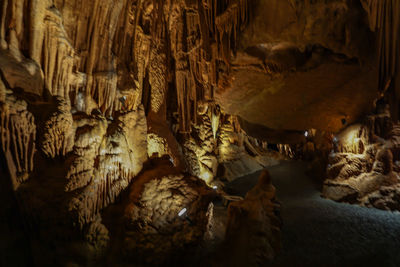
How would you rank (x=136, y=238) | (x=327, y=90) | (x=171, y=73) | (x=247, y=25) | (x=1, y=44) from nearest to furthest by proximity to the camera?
(x=1, y=44) < (x=136, y=238) < (x=247, y=25) < (x=327, y=90) < (x=171, y=73)

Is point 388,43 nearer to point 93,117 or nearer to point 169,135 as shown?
point 169,135

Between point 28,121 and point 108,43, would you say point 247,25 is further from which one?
point 28,121

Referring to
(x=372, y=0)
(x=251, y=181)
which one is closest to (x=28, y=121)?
(x=372, y=0)

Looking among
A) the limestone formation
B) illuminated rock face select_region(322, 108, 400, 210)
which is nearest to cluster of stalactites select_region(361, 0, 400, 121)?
illuminated rock face select_region(322, 108, 400, 210)

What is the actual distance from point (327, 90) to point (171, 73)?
636 centimetres

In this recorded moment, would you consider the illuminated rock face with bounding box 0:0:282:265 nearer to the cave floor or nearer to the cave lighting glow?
the cave lighting glow

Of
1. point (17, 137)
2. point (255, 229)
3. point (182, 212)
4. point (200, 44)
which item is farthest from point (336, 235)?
point (200, 44)

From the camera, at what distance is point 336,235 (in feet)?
17.3

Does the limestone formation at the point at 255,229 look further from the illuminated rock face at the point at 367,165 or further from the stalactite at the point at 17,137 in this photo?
the stalactite at the point at 17,137

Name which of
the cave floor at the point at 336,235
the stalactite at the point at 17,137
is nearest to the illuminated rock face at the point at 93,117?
the stalactite at the point at 17,137

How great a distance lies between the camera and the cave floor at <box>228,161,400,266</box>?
4416 mm

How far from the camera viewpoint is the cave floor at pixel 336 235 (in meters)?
4.42

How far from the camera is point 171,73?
10.7m

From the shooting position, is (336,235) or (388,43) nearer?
(336,235)
